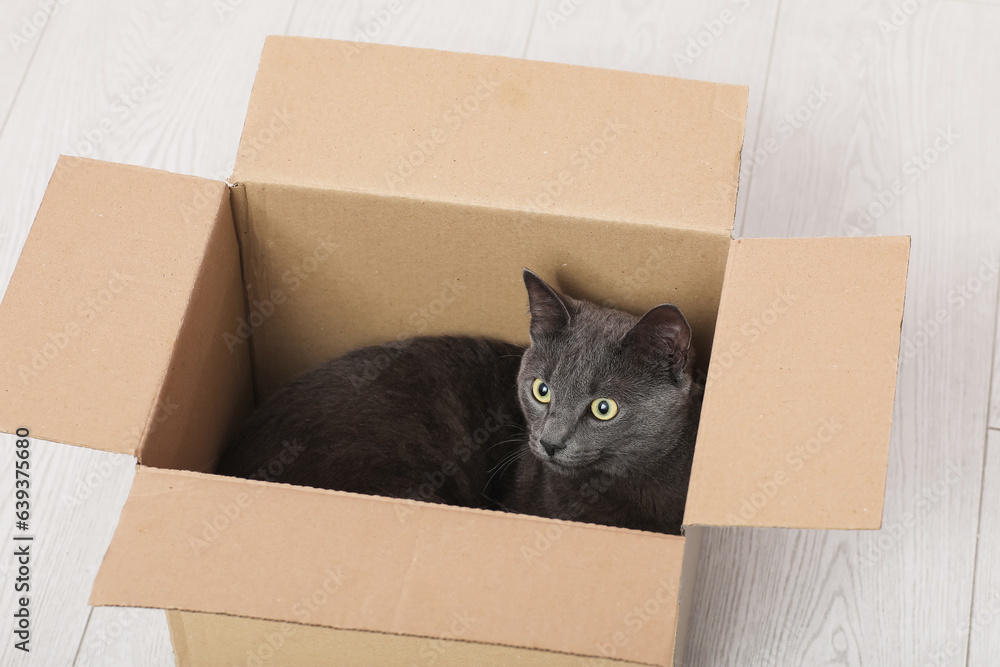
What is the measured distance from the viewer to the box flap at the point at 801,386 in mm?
958

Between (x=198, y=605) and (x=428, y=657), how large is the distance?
0.86 feet

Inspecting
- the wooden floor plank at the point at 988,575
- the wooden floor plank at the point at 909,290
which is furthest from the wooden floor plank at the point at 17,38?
the wooden floor plank at the point at 988,575

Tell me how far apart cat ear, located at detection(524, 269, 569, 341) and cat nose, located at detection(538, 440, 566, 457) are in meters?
0.15

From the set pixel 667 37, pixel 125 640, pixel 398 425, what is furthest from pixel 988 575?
pixel 125 640

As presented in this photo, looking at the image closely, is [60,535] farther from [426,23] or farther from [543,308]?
[426,23]

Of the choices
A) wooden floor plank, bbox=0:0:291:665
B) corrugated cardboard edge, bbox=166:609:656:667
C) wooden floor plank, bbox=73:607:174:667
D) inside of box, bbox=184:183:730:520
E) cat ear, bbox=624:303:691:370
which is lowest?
wooden floor plank, bbox=73:607:174:667

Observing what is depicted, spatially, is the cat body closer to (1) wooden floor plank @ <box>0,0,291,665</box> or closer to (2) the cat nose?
(2) the cat nose

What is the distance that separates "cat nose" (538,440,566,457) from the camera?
1257mm

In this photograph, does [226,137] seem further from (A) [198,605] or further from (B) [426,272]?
(A) [198,605]

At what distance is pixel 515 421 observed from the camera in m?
1.46

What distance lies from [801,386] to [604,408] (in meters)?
0.31

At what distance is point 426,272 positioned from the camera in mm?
1380

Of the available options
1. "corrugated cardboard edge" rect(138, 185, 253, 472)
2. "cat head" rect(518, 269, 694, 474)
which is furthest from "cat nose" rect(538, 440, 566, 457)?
"corrugated cardboard edge" rect(138, 185, 253, 472)

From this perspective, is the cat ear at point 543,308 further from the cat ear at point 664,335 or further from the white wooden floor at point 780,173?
the white wooden floor at point 780,173
